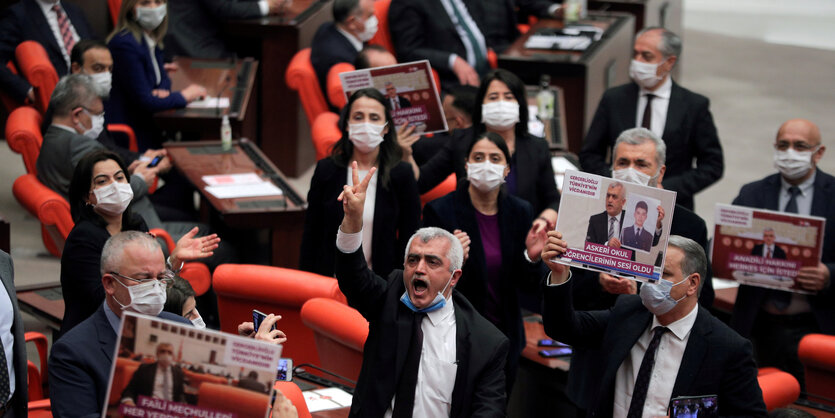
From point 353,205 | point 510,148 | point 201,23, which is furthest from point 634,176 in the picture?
→ point 201,23

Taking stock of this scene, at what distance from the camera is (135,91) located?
706 cm

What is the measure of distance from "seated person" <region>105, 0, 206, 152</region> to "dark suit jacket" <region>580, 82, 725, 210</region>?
2713mm

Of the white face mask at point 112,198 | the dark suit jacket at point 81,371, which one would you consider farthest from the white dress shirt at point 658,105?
the dark suit jacket at point 81,371

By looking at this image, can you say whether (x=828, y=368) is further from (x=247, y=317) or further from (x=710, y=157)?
(x=247, y=317)

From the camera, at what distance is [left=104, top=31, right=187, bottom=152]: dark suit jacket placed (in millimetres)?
7000

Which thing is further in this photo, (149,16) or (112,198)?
(149,16)

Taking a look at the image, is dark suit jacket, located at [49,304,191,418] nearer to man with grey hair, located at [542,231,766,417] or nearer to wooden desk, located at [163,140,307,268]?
man with grey hair, located at [542,231,766,417]

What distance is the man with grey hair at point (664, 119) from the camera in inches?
237

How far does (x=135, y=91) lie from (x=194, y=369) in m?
4.29

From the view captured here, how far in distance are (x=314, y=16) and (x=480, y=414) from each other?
5685 millimetres

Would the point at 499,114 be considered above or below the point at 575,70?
above

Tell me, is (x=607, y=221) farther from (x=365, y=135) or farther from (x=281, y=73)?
(x=281, y=73)

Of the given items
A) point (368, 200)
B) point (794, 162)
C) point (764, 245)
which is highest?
point (368, 200)

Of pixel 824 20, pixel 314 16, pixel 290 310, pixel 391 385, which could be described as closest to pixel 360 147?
pixel 290 310
